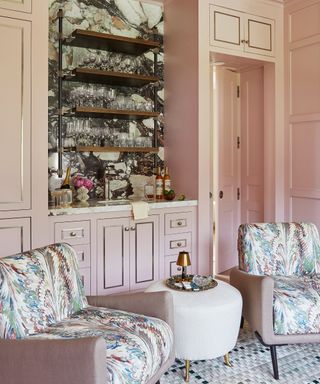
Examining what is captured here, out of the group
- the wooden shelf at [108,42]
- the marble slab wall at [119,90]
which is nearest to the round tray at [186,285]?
the marble slab wall at [119,90]

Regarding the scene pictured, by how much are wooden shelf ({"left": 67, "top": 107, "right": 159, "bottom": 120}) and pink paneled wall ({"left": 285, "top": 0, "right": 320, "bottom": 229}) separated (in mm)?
1429

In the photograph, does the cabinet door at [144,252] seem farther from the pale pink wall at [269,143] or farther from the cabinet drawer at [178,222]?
the pale pink wall at [269,143]

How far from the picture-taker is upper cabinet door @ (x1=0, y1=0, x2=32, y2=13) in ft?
9.23

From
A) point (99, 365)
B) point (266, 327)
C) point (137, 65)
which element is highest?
point (137, 65)

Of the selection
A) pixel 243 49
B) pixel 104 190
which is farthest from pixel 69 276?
pixel 243 49

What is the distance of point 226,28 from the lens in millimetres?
3867

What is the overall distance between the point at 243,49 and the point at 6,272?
3.15 meters

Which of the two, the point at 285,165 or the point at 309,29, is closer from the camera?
the point at 309,29

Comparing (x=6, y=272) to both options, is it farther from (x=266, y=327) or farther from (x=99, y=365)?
(x=266, y=327)

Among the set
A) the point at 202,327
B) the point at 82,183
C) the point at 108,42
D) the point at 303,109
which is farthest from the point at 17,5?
the point at 303,109

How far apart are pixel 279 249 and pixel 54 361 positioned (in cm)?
187

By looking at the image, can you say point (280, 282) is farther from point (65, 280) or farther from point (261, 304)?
point (65, 280)

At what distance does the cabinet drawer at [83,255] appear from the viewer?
10.5 ft

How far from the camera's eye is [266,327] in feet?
7.63
